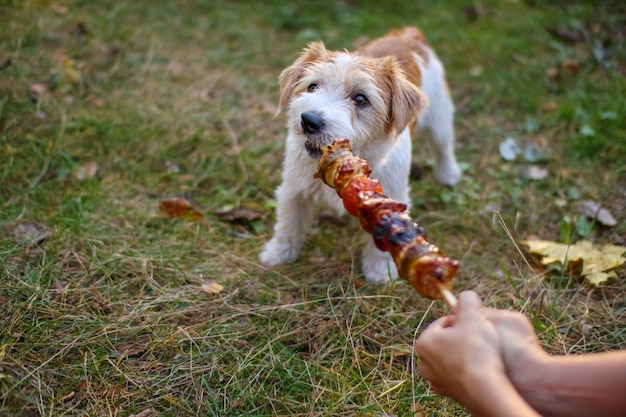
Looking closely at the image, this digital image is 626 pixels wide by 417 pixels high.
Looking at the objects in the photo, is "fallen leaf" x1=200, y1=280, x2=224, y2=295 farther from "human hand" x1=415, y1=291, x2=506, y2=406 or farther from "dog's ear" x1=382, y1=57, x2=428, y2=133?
"human hand" x1=415, y1=291, x2=506, y2=406

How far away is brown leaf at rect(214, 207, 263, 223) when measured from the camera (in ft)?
14.2

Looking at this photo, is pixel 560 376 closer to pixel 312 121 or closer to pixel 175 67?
pixel 312 121

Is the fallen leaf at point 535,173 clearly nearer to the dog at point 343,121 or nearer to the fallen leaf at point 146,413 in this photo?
the dog at point 343,121

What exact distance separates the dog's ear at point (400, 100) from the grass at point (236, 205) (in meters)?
1.12

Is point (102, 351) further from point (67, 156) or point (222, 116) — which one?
point (222, 116)

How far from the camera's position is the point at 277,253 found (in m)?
4.06

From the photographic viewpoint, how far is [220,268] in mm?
3812

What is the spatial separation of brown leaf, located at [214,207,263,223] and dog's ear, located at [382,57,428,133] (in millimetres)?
1395

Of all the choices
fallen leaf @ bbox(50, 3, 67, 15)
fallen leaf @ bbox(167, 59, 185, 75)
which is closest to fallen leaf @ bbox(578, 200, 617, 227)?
fallen leaf @ bbox(167, 59, 185, 75)

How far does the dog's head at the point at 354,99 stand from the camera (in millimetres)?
3326

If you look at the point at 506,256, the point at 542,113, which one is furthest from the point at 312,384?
the point at 542,113

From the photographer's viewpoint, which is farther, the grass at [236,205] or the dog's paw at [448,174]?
the dog's paw at [448,174]

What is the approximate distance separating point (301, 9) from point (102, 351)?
5.55 meters

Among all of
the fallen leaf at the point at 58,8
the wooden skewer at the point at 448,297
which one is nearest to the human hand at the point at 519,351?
the wooden skewer at the point at 448,297
